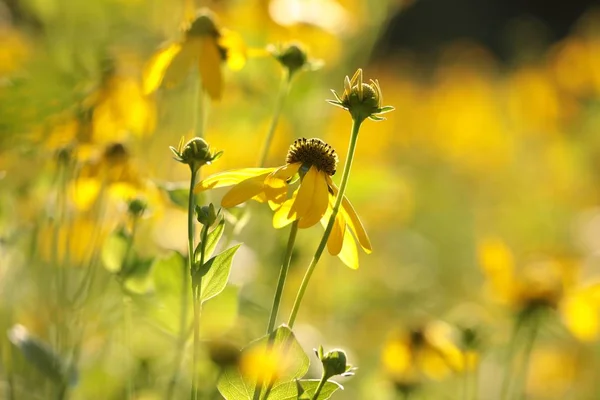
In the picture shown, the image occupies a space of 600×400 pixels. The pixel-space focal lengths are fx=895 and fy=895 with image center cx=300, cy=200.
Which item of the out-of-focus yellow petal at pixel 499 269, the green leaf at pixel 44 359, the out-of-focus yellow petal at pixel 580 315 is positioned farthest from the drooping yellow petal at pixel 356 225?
the out-of-focus yellow petal at pixel 580 315

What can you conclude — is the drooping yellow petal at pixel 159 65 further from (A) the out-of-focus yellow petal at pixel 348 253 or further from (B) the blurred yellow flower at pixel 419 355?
(B) the blurred yellow flower at pixel 419 355

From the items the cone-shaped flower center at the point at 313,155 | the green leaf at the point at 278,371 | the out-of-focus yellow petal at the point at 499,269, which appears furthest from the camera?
the out-of-focus yellow petal at the point at 499,269

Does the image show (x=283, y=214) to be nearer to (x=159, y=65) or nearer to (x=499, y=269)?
(x=159, y=65)

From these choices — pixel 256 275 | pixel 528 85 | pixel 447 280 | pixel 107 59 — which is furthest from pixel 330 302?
pixel 528 85

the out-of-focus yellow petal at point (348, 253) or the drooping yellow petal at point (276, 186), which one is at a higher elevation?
the drooping yellow petal at point (276, 186)

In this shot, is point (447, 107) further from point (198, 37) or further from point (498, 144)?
point (198, 37)

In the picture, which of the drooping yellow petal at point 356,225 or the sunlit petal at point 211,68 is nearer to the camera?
the drooping yellow petal at point 356,225

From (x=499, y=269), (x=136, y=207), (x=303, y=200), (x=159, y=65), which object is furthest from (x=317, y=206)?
(x=499, y=269)
